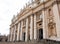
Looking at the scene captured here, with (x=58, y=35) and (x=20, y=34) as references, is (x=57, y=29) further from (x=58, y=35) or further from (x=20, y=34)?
(x=20, y=34)

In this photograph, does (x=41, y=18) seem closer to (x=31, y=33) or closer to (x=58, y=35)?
(x=31, y=33)

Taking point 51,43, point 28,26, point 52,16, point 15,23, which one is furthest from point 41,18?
point 15,23

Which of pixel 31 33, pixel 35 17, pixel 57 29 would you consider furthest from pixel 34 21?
pixel 57 29

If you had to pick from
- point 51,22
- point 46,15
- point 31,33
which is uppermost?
point 46,15

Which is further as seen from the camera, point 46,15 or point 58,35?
point 46,15

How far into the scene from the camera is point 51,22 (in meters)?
19.3

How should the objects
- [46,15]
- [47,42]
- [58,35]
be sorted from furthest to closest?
[46,15] → [58,35] → [47,42]

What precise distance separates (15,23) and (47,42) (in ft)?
59.9

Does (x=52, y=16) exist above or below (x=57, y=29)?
above

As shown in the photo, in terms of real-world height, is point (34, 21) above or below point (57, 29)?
above

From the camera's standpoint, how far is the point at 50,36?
751 inches

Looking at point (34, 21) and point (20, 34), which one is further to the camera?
point (20, 34)

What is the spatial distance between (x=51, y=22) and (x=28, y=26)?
6.75m

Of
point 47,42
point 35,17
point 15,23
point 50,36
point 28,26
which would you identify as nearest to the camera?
point 47,42
